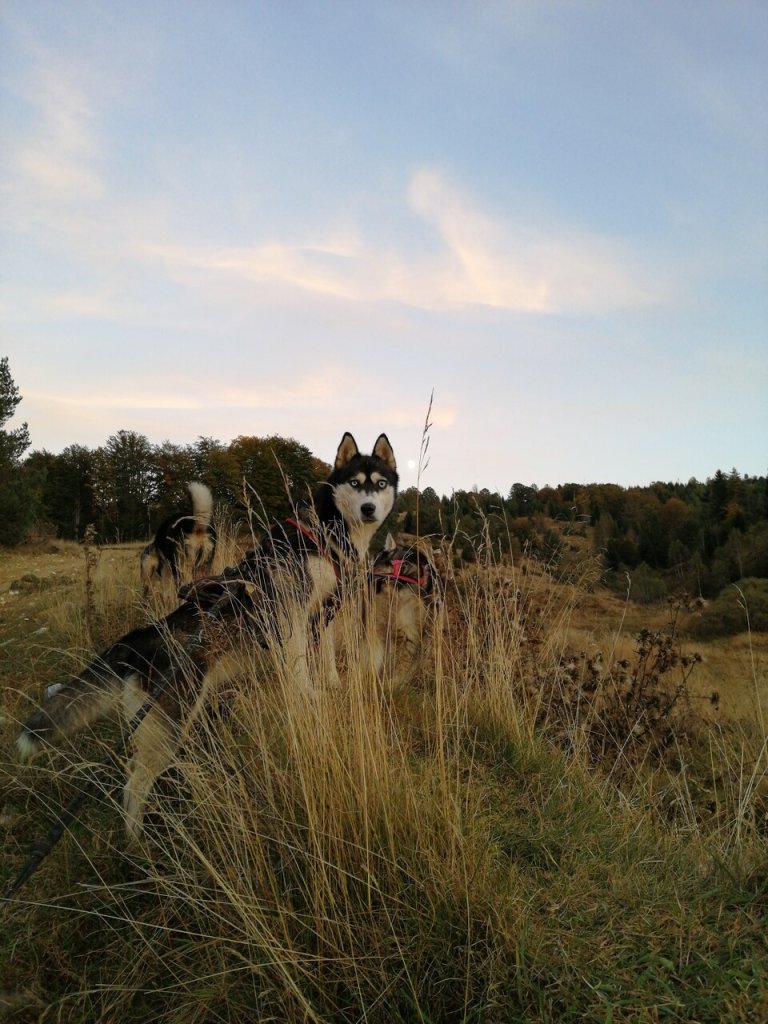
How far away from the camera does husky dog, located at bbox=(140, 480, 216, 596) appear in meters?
7.52

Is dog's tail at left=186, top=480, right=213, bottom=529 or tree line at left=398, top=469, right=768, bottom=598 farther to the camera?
dog's tail at left=186, top=480, right=213, bottom=529

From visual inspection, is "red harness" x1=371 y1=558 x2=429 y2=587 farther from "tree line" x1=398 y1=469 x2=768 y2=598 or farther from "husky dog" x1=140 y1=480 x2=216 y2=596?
"husky dog" x1=140 y1=480 x2=216 y2=596

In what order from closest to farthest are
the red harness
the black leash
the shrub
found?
the black leash
the red harness
the shrub

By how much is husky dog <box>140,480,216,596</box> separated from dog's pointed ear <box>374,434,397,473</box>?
A: 94.4 inches

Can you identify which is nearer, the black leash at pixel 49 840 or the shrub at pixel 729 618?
the black leash at pixel 49 840

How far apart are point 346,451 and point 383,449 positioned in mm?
496

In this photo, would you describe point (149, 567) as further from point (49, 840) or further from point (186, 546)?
point (49, 840)

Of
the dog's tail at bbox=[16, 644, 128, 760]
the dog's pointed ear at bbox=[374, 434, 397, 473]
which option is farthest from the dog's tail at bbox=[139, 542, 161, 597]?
the dog's tail at bbox=[16, 644, 128, 760]

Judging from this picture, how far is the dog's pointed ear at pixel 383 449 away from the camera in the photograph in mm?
6386

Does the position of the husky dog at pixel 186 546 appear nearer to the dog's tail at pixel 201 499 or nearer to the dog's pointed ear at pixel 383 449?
the dog's tail at pixel 201 499

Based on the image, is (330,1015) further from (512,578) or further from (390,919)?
(512,578)

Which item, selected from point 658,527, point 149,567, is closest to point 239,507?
point 149,567

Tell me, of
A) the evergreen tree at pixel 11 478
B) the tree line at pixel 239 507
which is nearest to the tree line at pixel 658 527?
the tree line at pixel 239 507

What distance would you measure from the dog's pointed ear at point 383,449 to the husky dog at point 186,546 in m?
2.40
